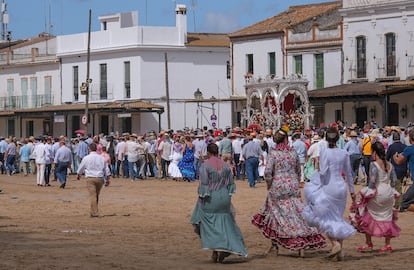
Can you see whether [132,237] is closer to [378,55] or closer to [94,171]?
[94,171]

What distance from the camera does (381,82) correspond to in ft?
165

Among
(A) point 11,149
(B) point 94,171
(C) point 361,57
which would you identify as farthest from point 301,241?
(C) point 361,57

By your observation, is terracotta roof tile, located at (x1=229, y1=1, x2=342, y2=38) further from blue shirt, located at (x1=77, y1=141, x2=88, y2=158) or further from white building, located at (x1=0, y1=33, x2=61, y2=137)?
blue shirt, located at (x1=77, y1=141, x2=88, y2=158)

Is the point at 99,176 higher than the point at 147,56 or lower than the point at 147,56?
lower

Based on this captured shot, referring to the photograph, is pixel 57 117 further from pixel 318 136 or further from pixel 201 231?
pixel 201 231

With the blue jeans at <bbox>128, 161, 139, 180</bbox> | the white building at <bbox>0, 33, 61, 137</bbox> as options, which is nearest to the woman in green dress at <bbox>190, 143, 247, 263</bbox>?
the blue jeans at <bbox>128, 161, 139, 180</bbox>

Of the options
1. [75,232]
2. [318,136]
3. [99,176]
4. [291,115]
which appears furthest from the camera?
[291,115]

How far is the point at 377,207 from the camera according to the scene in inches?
648

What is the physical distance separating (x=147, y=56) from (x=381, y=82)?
1896cm

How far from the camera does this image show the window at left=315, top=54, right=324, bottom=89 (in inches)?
2163

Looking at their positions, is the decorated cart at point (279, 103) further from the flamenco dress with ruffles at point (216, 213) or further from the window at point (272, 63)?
the flamenco dress with ruffles at point (216, 213)

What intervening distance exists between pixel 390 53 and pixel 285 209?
118 feet

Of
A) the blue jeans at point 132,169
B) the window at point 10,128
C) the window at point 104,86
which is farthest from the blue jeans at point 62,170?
the window at point 10,128

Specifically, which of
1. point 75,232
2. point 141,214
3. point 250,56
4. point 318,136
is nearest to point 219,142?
point 318,136
